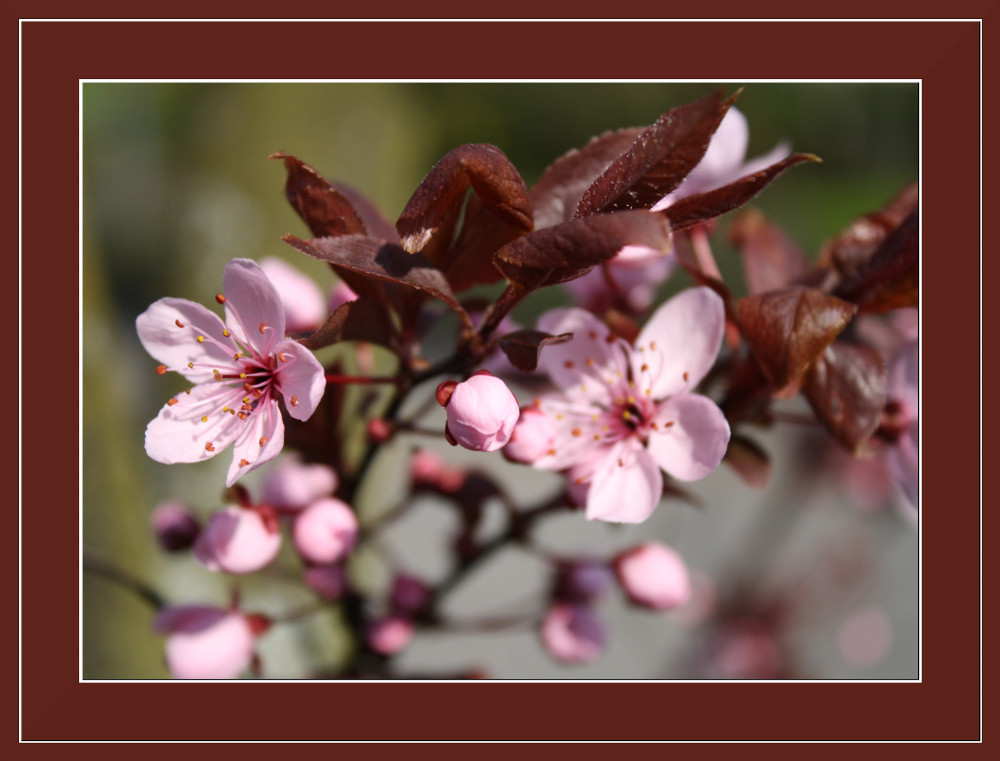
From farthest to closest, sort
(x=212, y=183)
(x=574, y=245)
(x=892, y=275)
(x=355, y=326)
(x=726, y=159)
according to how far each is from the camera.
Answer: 1. (x=212, y=183)
2. (x=726, y=159)
3. (x=892, y=275)
4. (x=355, y=326)
5. (x=574, y=245)

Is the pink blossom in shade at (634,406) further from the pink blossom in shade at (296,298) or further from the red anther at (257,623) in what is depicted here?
the red anther at (257,623)

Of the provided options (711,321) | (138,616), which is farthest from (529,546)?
(138,616)

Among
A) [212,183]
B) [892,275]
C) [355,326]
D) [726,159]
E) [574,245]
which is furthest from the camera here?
[212,183]

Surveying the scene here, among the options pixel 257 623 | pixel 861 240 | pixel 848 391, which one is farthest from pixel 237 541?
pixel 861 240

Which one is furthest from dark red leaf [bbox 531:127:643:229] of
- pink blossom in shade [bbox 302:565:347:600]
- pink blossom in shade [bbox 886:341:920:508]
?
pink blossom in shade [bbox 302:565:347:600]

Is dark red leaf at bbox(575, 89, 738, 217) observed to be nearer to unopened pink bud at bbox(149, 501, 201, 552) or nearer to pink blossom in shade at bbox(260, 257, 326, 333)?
pink blossom in shade at bbox(260, 257, 326, 333)

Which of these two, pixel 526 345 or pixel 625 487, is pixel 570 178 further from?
pixel 625 487

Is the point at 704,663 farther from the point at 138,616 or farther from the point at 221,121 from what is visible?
the point at 221,121
